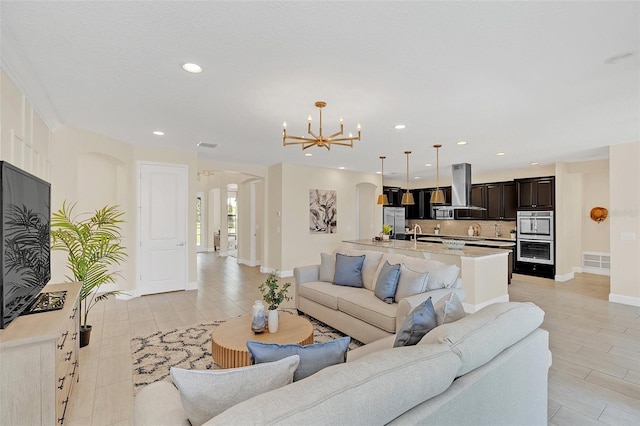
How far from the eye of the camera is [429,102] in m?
3.41

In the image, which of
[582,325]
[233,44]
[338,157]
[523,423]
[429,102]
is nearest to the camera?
[523,423]

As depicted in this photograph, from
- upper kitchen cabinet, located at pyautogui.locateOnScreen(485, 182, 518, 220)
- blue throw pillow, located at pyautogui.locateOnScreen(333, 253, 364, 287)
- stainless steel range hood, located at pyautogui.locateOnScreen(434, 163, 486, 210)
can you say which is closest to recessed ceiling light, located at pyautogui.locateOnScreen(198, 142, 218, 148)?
blue throw pillow, located at pyautogui.locateOnScreen(333, 253, 364, 287)

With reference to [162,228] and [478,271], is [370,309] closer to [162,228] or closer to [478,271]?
[478,271]

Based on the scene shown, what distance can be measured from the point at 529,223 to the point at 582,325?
398cm

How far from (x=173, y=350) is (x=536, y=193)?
820 centimetres

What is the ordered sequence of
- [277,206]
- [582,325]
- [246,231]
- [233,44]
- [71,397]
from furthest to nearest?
[246,231], [277,206], [582,325], [71,397], [233,44]

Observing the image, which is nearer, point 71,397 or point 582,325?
point 71,397

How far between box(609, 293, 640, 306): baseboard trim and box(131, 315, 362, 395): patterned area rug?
16.1ft

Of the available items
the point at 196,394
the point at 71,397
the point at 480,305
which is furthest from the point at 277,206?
the point at 196,394

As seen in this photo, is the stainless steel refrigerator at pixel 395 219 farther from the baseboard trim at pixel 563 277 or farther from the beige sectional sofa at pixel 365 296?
the beige sectional sofa at pixel 365 296

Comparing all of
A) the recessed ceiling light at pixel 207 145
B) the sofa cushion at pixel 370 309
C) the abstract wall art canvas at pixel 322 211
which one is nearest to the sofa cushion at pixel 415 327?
the sofa cushion at pixel 370 309

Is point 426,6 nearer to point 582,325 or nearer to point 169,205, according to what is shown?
point 582,325

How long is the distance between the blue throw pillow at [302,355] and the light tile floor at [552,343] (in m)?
1.74

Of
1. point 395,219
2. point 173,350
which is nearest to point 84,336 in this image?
point 173,350
